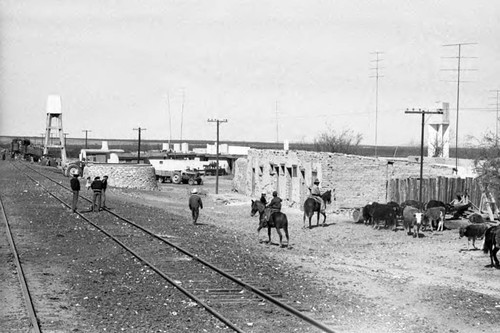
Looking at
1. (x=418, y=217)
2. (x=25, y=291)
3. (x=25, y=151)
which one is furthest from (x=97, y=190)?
(x=25, y=151)

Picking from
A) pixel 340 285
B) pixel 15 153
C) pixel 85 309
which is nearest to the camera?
pixel 85 309

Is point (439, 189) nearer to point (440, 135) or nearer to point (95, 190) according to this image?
point (95, 190)

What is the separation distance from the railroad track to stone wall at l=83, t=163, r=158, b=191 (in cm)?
3674

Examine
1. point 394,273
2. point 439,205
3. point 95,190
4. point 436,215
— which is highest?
point 95,190

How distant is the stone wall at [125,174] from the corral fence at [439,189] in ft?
103

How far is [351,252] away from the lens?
27.9 metres

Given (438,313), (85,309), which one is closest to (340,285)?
(438,313)

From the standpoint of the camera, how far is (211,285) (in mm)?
18562

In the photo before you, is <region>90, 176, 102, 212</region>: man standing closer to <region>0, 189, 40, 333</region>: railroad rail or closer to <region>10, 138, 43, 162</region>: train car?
<region>0, 189, 40, 333</region>: railroad rail

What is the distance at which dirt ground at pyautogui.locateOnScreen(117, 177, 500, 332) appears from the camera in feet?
53.0

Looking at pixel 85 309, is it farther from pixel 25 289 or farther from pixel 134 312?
pixel 25 289

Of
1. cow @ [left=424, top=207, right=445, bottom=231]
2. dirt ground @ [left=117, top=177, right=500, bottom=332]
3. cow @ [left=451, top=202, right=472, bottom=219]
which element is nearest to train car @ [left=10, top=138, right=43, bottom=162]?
dirt ground @ [left=117, top=177, right=500, bottom=332]

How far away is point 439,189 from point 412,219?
27.1 ft

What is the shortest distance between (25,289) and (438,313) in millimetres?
8129
